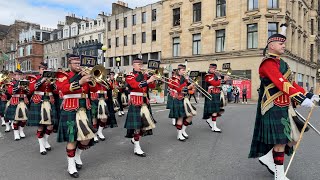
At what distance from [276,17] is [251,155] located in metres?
26.3

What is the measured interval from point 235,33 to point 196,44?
16.0 ft

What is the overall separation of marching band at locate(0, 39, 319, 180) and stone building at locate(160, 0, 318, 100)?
1968cm

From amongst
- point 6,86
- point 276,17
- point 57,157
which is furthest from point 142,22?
point 57,157

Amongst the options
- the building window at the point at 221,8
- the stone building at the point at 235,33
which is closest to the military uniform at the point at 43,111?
the stone building at the point at 235,33

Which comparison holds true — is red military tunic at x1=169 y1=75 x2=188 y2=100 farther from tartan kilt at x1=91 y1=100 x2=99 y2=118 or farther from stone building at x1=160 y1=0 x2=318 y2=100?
stone building at x1=160 y1=0 x2=318 y2=100

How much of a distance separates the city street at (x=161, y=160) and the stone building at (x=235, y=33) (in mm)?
21237

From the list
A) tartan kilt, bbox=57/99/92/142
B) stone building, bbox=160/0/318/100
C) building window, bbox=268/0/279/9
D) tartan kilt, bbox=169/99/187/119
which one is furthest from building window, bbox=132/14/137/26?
tartan kilt, bbox=57/99/92/142

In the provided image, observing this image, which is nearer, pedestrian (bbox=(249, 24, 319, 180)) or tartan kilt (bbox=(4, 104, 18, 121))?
pedestrian (bbox=(249, 24, 319, 180))

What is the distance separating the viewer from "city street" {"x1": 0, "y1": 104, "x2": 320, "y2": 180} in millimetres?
5352

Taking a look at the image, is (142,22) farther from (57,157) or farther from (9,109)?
(57,157)

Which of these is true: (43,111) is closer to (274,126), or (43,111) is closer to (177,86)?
(177,86)

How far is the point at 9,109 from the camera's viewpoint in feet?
31.1

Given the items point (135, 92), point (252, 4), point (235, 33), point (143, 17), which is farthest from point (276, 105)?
point (143, 17)

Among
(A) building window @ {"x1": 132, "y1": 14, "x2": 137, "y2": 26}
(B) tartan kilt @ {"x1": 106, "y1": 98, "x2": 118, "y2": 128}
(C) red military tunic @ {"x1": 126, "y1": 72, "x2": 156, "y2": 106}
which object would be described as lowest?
(B) tartan kilt @ {"x1": 106, "y1": 98, "x2": 118, "y2": 128}
